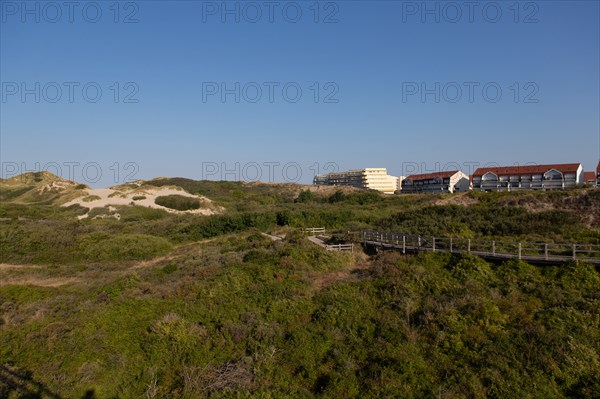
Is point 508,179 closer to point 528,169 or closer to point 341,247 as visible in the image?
point 528,169

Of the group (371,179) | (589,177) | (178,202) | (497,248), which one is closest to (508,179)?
(589,177)

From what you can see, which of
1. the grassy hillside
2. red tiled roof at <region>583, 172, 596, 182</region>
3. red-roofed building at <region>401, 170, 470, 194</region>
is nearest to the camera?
the grassy hillside

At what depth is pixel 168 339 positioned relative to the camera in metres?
13.7

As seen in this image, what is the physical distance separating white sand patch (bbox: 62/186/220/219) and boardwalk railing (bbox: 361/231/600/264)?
3694cm

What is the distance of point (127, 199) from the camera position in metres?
62.0

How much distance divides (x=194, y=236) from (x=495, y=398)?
1358 inches

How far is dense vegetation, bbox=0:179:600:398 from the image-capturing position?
36.6 ft

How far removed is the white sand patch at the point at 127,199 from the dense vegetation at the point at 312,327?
107 ft

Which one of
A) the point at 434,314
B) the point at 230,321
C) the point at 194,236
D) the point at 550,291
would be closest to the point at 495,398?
the point at 434,314

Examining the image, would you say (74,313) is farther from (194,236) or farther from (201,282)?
(194,236)

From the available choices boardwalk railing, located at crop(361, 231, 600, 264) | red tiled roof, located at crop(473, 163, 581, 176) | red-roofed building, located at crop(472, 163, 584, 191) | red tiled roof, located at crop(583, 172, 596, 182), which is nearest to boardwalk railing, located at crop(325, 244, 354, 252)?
boardwalk railing, located at crop(361, 231, 600, 264)

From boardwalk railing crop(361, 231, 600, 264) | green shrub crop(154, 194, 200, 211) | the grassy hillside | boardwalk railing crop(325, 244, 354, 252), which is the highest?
green shrub crop(154, 194, 200, 211)

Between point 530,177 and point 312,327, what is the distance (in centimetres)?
7158

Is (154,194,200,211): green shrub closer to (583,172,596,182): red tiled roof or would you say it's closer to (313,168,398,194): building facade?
(313,168,398,194): building facade
